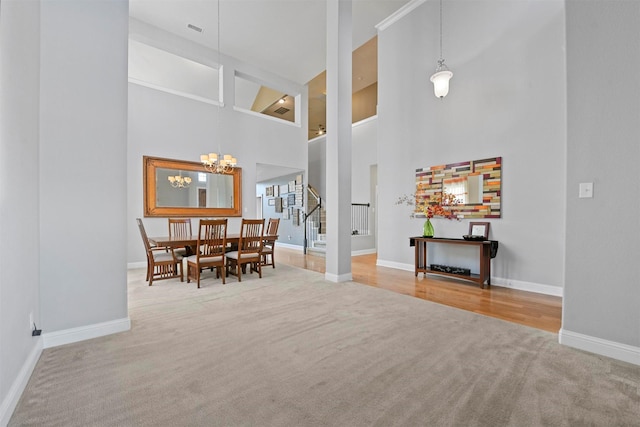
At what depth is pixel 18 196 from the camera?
1652 mm

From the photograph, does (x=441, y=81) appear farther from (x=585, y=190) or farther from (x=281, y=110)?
(x=281, y=110)

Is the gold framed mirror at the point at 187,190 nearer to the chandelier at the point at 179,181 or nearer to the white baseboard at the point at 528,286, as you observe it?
the chandelier at the point at 179,181

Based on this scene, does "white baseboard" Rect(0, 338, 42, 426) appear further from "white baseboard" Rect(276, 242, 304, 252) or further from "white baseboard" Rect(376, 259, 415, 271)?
"white baseboard" Rect(276, 242, 304, 252)

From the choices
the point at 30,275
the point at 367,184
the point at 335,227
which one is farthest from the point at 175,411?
the point at 367,184

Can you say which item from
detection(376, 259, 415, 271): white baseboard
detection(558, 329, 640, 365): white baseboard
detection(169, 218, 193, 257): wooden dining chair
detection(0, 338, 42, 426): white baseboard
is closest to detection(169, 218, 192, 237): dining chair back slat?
detection(169, 218, 193, 257): wooden dining chair

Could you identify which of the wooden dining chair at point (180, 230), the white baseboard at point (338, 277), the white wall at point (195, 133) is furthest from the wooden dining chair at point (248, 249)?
the white wall at point (195, 133)

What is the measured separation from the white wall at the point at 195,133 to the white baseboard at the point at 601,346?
635 cm

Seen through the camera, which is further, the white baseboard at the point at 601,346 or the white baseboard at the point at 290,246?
the white baseboard at the point at 290,246

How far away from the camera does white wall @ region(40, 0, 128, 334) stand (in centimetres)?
213

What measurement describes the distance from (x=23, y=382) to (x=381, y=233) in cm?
517

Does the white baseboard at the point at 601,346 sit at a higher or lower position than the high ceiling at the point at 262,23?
lower

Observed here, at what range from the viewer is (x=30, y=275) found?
Result: 1871 millimetres

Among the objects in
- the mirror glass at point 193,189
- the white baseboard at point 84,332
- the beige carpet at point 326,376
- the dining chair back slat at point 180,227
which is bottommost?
the beige carpet at point 326,376

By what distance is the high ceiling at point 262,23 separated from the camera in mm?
5406
